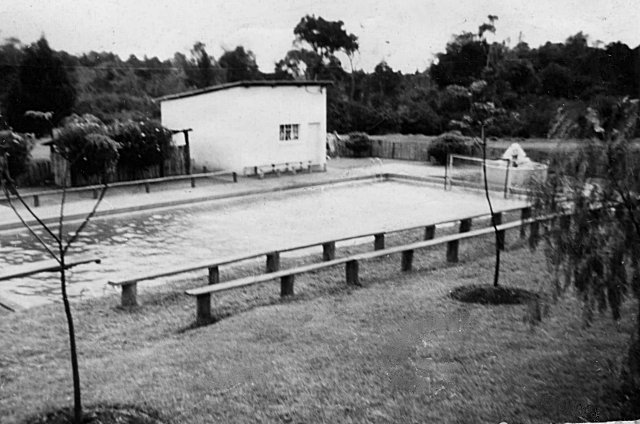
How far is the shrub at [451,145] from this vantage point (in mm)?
17984

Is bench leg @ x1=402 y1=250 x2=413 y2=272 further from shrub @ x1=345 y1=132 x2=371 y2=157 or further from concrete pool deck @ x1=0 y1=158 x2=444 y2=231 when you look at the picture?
shrub @ x1=345 y1=132 x2=371 y2=157

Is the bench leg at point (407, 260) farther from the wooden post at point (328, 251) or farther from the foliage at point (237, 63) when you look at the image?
the foliage at point (237, 63)

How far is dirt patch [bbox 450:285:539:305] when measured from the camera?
574 cm

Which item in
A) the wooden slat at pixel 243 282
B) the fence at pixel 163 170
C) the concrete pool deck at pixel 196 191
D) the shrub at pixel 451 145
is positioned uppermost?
the shrub at pixel 451 145

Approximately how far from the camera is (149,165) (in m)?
12.5

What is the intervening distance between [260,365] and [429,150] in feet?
49.6

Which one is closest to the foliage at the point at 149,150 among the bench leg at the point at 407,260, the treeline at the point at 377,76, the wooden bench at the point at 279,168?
the treeline at the point at 377,76

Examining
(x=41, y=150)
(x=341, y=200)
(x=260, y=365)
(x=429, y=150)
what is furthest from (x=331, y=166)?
(x=260, y=365)

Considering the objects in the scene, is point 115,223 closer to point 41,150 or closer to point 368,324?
point 41,150

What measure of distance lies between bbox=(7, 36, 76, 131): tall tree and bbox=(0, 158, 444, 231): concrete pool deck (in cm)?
197

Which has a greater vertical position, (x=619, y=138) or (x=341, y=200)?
(x=619, y=138)

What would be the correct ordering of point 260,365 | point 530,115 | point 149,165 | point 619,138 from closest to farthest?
point 619,138 < point 260,365 < point 530,115 < point 149,165

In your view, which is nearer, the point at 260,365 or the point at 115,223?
the point at 260,365

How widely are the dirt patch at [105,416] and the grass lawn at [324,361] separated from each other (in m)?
0.07
